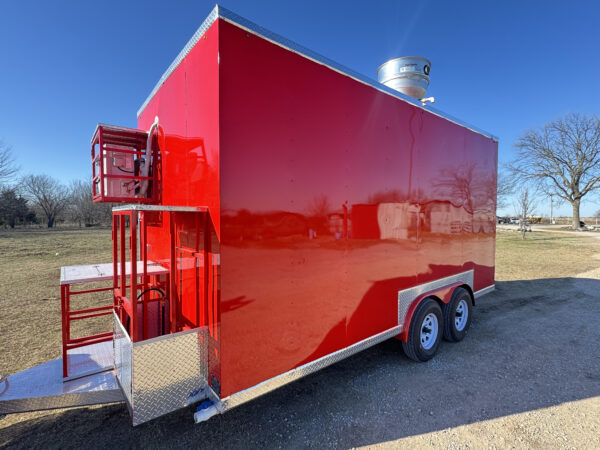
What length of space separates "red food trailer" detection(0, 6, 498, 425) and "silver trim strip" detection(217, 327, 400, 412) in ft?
0.03

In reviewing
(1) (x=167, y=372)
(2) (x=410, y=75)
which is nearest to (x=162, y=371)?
(1) (x=167, y=372)

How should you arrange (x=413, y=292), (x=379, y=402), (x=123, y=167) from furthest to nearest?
(x=413, y=292), (x=123, y=167), (x=379, y=402)

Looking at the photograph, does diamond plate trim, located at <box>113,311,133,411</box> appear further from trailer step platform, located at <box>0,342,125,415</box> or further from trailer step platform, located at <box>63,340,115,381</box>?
trailer step platform, located at <box>63,340,115,381</box>

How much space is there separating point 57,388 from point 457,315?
529 centimetres

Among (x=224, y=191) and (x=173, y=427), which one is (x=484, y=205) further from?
(x=173, y=427)

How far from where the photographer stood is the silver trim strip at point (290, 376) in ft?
7.74

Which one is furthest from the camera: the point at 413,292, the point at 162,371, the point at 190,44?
the point at 413,292

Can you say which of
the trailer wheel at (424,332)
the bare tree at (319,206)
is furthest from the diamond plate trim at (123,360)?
the trailer wheel at (424,332)

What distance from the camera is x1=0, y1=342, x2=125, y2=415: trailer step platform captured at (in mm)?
2420

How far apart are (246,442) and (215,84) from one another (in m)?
3.07

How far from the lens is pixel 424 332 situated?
4.28m

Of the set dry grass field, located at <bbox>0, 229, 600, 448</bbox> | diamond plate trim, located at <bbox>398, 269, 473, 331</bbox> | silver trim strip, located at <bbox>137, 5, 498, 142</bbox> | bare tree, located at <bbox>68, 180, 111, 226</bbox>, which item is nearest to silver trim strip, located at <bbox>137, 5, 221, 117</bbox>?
silver trim strip, located at <bbox>137, 5, 498, 142</bbox>

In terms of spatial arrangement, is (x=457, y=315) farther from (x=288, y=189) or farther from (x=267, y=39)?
(x=267, y=39)

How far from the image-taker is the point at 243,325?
94.3 inches
